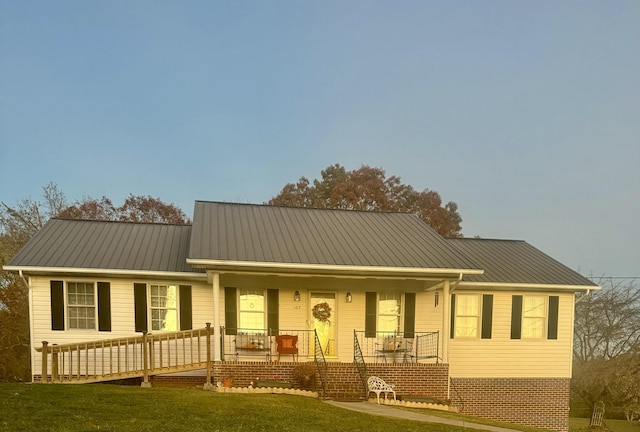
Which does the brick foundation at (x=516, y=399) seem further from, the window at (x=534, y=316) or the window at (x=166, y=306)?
the window at (x=166, y=306)

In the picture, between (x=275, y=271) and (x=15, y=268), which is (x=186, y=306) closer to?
(x=275, y=271)

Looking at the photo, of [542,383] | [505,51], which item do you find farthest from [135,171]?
[542,383]

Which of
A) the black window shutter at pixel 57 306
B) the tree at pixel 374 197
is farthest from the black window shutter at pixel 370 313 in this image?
the tree at pixel 374 197

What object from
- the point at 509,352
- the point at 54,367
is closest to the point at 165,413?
the point at 54,367

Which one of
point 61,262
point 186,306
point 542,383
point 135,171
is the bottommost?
point 542,383

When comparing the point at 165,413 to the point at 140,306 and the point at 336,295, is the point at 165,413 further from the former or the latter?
the point at 336,295

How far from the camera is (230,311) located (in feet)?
39.1

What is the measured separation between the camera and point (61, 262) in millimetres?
10883

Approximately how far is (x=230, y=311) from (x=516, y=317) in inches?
352

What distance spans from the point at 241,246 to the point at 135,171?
24092 mm

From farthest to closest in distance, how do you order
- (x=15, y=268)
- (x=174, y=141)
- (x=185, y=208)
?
(x=174, y=141), (x=185, y=208), (x=15, y=268)

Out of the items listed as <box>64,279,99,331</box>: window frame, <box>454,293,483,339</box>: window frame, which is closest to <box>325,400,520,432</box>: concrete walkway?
<box>454,293,483,339</box>: window frame

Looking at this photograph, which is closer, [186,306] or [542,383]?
[186,306]

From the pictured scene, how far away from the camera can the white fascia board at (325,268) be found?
32.8 ft
